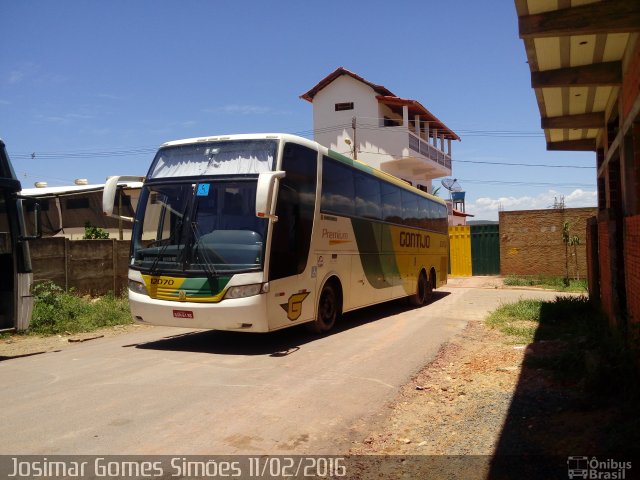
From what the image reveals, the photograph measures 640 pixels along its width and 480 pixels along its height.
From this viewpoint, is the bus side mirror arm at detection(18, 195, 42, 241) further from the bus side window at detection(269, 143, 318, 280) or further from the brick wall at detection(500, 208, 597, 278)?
the brick wall at detection(500, 208, 597, 278)

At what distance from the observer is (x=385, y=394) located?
21.3ft

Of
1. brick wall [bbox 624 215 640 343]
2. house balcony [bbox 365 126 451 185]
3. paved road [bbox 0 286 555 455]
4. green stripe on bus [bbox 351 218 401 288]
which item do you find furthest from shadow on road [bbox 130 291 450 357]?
house balcony [bbox 365 126 451 185]

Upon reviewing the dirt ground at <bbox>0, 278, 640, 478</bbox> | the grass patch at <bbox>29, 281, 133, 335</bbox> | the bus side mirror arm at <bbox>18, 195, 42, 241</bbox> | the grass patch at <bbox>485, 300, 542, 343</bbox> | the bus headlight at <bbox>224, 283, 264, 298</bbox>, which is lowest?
the dirt ground at <bbox>0, 278, 640, 478</bbox>

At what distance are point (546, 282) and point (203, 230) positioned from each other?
59.0 ft

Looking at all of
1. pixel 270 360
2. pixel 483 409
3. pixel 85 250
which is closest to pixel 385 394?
pixel 483 409

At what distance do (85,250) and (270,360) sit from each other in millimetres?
9075

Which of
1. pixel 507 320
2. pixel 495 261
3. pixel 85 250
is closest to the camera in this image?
pixel 507 320

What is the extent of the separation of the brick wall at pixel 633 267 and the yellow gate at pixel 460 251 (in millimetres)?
19951

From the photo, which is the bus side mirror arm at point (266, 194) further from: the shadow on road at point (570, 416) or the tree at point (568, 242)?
the tree at point (568, 242)

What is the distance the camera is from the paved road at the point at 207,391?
481cm

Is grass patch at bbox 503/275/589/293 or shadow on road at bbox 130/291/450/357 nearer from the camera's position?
shadow on road at bbox 130/291/450/357

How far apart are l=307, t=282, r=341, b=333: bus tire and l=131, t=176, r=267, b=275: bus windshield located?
2.35 meters

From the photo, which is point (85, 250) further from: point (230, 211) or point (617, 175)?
point (617, 175)

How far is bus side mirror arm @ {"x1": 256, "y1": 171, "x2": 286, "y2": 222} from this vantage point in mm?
7582
